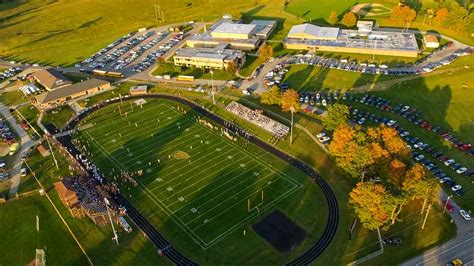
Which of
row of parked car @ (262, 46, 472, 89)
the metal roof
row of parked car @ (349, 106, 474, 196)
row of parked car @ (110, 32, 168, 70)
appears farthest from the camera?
row of parked car @ (110, 32, 168, 70)

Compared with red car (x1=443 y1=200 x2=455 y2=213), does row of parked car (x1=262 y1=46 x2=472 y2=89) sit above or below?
below

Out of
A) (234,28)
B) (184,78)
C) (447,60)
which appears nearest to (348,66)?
(447,60)

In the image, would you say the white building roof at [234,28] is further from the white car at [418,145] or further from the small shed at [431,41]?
the white car at [418,145]

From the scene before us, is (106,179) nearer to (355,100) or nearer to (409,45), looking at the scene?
(355,100)

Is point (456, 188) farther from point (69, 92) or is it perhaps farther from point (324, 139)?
point (69, 92)

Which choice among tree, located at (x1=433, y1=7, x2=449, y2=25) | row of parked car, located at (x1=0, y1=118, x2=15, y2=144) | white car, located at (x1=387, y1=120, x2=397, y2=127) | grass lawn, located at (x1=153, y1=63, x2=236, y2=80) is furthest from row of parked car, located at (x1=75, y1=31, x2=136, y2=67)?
tree, located at (x1=433, y1=7, x2=449, y2=25)

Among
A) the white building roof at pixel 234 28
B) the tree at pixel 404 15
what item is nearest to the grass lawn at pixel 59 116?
the white building roof at pixel 234 28

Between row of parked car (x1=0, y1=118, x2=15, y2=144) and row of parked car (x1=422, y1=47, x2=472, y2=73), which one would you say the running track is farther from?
row of parked car (x1=422, y1=47, x2=472, y2=73)
